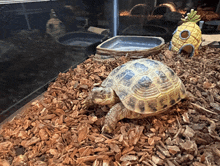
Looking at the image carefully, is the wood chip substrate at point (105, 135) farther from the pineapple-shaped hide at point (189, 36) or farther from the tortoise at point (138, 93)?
the pineapple-shaped hide at point (189, 36)

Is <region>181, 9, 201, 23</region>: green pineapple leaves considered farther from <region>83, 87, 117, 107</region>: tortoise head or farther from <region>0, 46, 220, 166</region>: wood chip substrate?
<region>83, 87, 117, 107</region>: tortoise head

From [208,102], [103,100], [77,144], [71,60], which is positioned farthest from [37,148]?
[208,102]

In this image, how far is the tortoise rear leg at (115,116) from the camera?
1.74m

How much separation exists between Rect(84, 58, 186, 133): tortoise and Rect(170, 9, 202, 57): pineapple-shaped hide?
210 cm

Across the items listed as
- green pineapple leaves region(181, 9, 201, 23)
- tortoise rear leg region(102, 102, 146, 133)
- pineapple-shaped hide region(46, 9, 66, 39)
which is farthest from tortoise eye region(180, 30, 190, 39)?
pineapple-shaped hide region(46, 9, 66, 39)

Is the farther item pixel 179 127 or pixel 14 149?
pixel 179 127

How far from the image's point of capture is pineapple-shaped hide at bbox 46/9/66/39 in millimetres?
2401

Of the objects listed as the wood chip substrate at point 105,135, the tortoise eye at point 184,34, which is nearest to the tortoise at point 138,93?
the wood chip substrate at point 105,135

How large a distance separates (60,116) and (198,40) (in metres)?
3.76

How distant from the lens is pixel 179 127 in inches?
71.4

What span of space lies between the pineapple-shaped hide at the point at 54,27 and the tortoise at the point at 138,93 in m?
1.48

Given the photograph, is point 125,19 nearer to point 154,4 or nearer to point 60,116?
point 154,4

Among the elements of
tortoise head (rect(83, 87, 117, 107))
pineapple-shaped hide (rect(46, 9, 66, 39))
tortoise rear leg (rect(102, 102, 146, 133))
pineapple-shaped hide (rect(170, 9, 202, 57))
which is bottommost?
tortoise rear leg (rect(102, 102, 146, 133))

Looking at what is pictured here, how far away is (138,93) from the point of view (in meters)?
1.81
